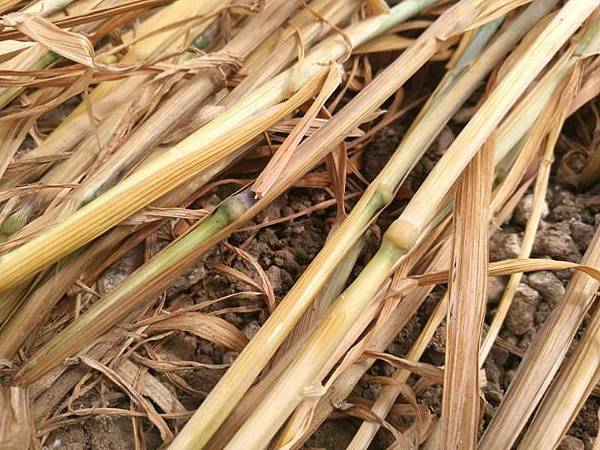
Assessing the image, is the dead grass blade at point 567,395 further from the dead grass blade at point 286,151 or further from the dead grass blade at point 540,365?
the dead grass blade at point 286,151

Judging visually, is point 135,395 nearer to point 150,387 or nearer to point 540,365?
point 150,387

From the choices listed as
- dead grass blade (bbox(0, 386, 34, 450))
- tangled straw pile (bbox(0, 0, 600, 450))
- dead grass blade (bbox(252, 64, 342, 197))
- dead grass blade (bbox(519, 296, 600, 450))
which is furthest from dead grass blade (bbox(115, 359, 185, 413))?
dead grass blade (bbox(519, 296, 600, 450))

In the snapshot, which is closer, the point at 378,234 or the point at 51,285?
the point at 51,285

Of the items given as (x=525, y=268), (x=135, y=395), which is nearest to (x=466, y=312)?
(x=525, y=268)

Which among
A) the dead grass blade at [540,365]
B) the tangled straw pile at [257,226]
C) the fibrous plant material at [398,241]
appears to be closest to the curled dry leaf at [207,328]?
the tangled straw pile at [257,226]

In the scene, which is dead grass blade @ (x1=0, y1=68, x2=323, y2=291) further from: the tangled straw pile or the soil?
the soil

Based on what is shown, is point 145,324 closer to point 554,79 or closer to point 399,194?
point 399,194

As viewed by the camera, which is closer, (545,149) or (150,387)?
(150,387)

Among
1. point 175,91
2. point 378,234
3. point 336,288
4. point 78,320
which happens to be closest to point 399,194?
point 378,234
